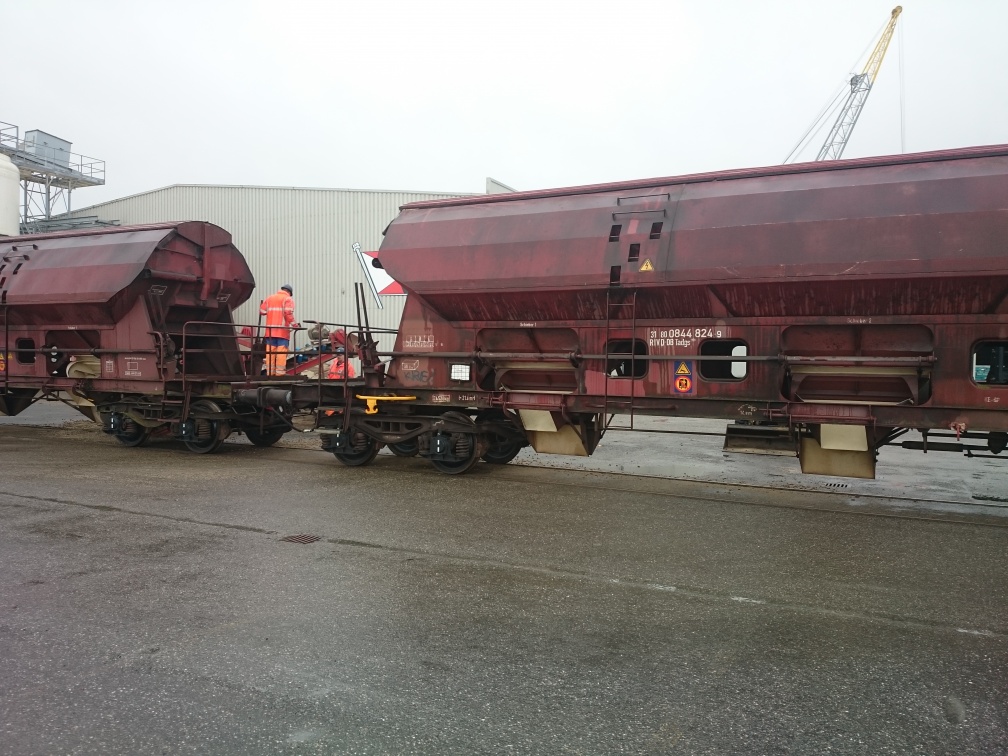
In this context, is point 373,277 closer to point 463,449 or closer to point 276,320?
point 276,320

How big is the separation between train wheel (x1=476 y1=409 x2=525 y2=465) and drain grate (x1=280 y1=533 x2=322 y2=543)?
3.36 metres

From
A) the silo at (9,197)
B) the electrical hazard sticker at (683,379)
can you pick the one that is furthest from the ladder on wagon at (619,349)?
the silo at (9,197)

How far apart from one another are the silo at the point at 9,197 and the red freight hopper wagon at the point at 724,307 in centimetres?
2363

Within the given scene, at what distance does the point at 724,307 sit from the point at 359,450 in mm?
5069

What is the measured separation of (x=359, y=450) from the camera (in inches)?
382

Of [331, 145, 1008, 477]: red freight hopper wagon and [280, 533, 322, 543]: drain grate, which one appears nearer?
[280, 533, 322, 543]: drain grate

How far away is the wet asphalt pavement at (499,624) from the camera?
3.09m

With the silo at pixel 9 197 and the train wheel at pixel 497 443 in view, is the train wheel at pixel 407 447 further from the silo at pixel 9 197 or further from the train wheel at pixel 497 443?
the silo at pixel 9 197

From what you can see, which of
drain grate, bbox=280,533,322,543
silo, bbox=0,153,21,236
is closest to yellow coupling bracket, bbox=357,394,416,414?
drain grate, bbox=280,533,322,543

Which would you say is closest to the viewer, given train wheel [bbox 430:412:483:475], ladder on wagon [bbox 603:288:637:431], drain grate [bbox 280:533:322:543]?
drain grate [bbox 280:533:322:543]

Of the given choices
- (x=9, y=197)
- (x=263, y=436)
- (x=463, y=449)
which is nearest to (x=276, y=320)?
(x=263, y=436)

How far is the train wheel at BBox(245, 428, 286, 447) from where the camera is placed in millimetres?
11816

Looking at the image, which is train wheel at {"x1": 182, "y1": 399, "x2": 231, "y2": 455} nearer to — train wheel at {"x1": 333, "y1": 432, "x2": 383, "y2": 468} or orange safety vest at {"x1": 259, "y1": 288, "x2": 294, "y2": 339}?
orange safety vest at {"x1": 259, "y1": 288, "x2": 294, "y2": 339}

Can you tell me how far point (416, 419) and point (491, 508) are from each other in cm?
240
